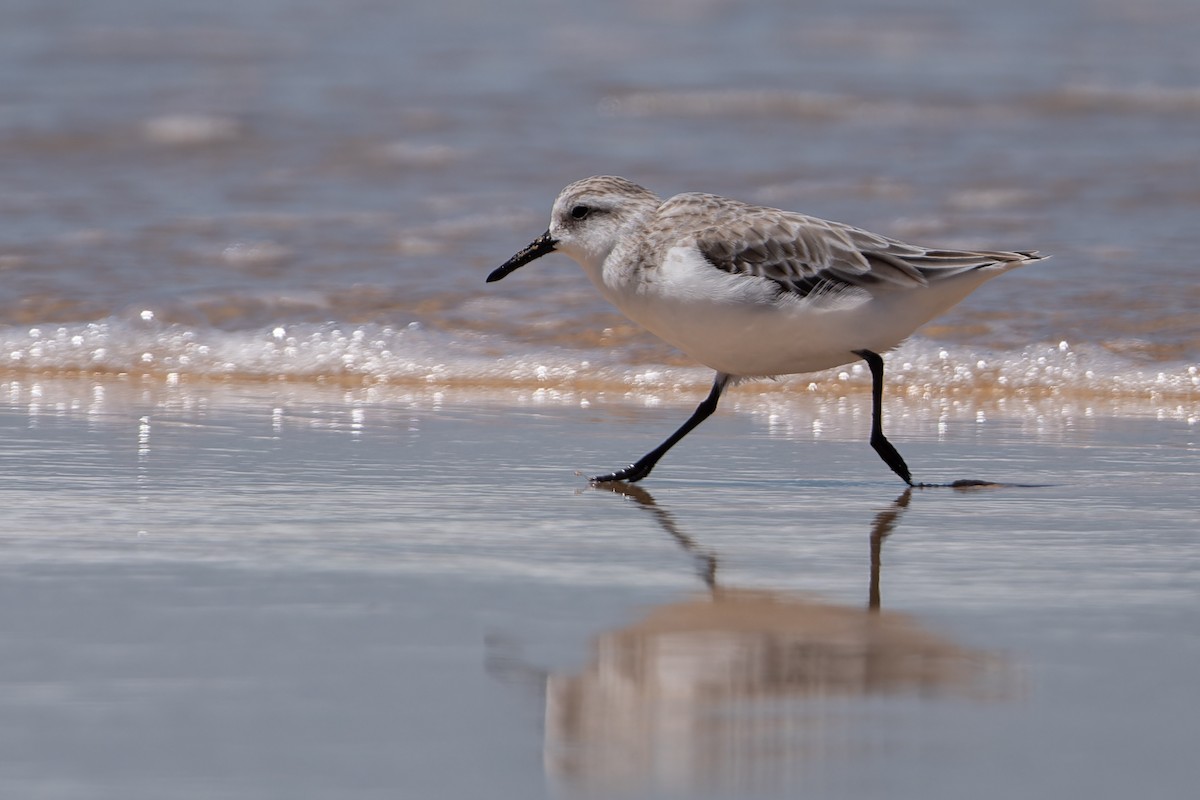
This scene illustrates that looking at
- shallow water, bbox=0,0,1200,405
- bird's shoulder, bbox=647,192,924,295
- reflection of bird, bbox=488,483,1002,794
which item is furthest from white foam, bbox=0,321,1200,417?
reflection of bird, bbox=488,483,1002,794

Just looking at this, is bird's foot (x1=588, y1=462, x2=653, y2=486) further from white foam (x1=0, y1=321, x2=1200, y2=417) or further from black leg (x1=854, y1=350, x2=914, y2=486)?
white foam (x1=0, y1=321, x2=1200, y2=417)

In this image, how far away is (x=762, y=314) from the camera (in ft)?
15.6

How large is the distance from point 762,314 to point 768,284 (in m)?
0.08

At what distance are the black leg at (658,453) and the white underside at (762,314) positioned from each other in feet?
0.57

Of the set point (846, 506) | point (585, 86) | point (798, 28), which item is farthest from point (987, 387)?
point (798, 28)

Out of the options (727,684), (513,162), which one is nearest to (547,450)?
(727,684)

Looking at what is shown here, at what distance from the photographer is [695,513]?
4367mm

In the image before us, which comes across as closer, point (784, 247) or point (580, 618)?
point (580, 618)

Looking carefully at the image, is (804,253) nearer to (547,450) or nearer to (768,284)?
(768,284)

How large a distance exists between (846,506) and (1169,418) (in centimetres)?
204

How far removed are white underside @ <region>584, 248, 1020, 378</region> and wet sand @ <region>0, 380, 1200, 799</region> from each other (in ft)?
1.09

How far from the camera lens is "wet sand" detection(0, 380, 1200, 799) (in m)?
2.48

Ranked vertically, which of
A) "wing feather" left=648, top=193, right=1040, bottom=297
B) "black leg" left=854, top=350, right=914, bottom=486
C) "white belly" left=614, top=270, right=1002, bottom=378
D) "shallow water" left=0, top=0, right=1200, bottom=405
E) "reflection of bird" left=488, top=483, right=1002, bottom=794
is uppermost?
"shallow water" left=0, top=0, right=1200, bottom=405

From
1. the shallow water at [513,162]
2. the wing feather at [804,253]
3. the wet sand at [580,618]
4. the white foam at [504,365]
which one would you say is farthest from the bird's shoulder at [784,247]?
the shallow water at [513,162]
